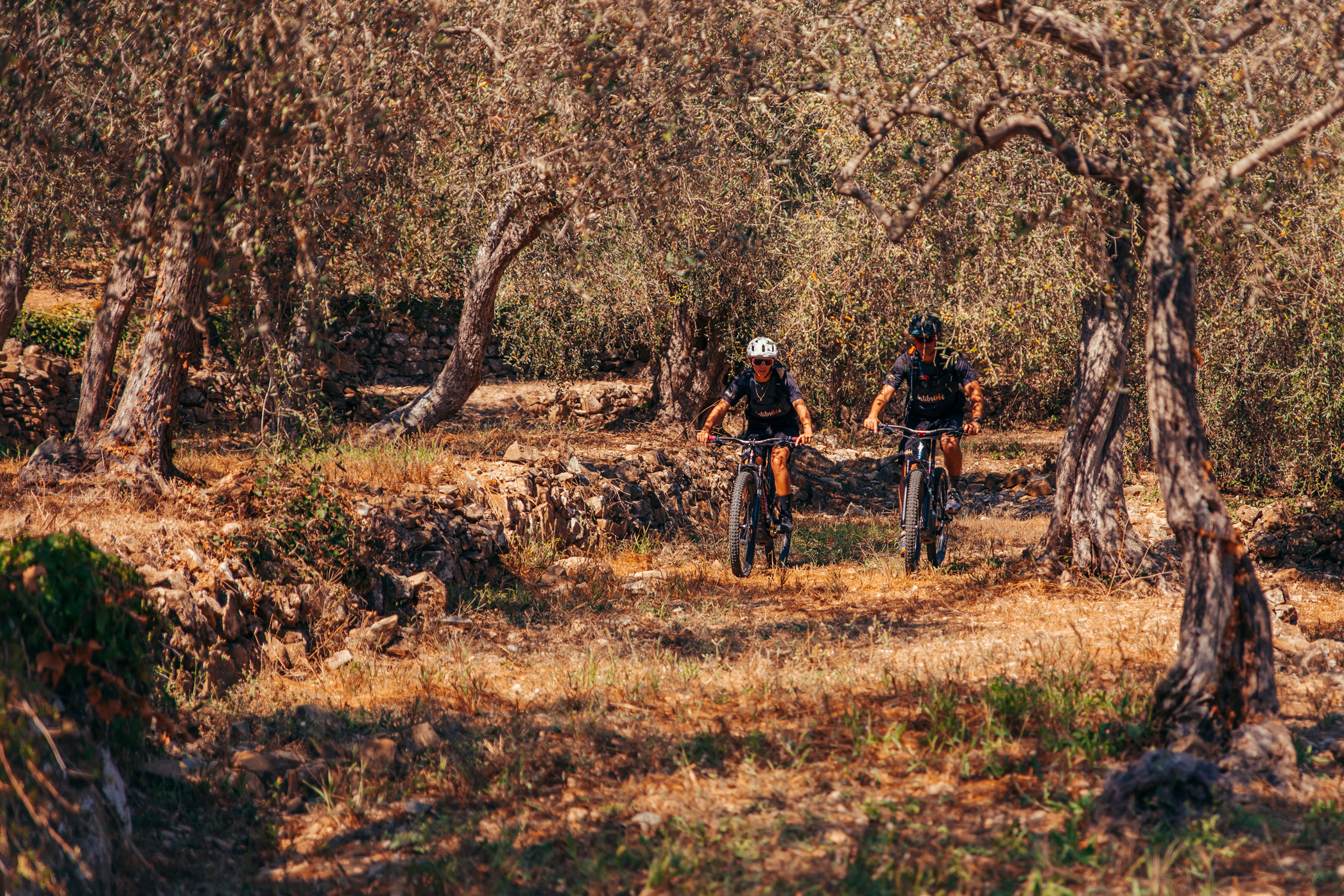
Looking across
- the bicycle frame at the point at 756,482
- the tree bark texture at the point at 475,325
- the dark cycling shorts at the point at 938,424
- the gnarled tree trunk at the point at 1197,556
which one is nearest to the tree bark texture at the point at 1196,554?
the gnarled tree trunk at the point at 1197,556

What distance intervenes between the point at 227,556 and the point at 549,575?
3320 mm

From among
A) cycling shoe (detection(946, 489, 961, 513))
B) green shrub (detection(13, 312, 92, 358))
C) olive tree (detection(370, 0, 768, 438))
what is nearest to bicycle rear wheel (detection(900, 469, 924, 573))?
cycling shoe (detection(946, 489, 961, 513))

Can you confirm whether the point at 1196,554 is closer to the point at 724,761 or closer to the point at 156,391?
the point at 724,761

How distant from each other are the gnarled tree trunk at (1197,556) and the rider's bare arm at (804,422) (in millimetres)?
4330

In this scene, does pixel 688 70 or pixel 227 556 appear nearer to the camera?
pixel 688 70

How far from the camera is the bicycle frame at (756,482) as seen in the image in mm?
9633

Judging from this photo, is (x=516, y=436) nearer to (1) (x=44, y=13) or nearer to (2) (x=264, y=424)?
(2) (x=264, y=424)

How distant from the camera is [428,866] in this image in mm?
4203

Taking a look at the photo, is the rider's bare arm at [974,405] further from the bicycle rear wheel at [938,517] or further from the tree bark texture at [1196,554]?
the tree bark texture at [1196,554]

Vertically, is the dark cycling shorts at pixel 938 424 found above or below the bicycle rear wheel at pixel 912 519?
above

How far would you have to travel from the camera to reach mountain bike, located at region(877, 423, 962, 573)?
9.35 m

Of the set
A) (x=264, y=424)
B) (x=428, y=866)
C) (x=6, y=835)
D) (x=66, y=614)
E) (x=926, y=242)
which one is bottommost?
(x=428, y=866)

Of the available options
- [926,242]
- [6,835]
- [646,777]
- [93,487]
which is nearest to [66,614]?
[6,835]

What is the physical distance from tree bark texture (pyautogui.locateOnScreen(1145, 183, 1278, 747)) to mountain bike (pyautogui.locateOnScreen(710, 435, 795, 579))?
475 cm
